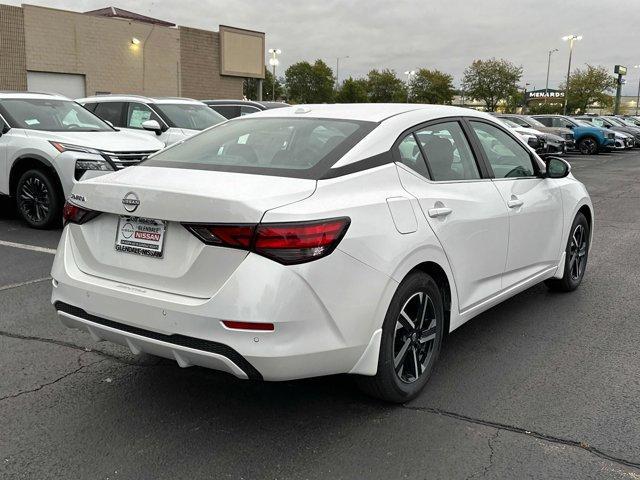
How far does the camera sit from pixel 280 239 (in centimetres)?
274

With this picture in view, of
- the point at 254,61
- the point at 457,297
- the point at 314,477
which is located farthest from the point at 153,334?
the point at 254,61

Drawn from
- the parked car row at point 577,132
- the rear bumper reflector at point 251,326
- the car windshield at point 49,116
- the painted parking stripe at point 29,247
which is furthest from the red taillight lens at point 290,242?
the parked car row at point 577,132

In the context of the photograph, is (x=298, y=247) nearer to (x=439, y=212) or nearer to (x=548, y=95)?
(x=439, y=212)

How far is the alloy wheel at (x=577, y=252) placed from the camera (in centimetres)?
559

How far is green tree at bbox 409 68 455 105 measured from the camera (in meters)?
83.5

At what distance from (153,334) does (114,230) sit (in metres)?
0.59

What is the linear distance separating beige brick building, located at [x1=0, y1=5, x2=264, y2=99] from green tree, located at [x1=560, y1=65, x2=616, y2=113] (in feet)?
167

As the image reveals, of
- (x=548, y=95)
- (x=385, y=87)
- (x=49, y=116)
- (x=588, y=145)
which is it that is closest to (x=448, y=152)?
(x=49, y=116)

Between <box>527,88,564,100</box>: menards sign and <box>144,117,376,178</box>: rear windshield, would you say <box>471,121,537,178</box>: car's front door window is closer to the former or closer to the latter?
<box>144,117,376,178</box>: rear windshield

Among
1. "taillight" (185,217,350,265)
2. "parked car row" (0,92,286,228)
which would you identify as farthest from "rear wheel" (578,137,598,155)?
"taillight" (185,217,350,265)

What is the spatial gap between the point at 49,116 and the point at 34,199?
1.44m

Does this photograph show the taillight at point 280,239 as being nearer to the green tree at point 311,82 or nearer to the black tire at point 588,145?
the black tire at point 588,145

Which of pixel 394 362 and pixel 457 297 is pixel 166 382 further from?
pixel 457 297

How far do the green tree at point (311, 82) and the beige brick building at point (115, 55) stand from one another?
165 feet
